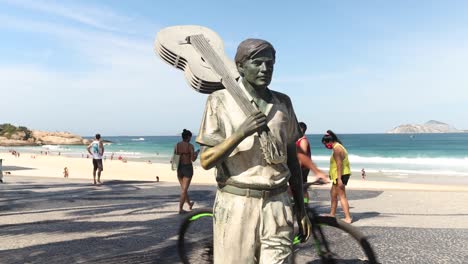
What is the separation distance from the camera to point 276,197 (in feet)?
6.35

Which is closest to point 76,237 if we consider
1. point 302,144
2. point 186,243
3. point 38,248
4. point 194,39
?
point 38,248

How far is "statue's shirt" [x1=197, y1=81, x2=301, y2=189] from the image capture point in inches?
74.2

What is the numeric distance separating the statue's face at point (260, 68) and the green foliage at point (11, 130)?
10795 centimetres

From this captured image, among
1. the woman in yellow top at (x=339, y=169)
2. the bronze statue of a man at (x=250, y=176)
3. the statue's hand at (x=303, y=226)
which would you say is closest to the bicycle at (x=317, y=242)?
the statue's hand at (x=303, y=226)

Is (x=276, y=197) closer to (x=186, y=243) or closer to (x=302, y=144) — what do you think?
(x=186, y=243)

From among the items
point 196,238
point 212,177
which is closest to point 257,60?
point 196,238

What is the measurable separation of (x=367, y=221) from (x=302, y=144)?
242cm

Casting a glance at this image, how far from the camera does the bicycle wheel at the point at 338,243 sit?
3.47 metres

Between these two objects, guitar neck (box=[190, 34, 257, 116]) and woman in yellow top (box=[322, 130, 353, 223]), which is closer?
guitar neck (box=[190, 34, 257, 116])

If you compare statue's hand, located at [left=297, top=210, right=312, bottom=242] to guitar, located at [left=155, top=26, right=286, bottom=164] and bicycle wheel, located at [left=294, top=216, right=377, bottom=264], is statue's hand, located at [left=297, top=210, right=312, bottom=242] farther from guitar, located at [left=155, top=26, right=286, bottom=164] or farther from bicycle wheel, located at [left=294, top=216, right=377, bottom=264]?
bicycle wheel, located at [left=294, top=216, right=377, bottom=264]

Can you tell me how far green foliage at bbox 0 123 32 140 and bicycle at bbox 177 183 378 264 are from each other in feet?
346

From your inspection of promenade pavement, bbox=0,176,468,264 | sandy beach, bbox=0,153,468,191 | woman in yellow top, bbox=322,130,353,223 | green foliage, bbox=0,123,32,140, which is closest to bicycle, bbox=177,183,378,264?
promenade pavement, bbox=0,176,468,264

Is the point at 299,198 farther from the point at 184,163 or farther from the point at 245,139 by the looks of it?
the point at 184,163

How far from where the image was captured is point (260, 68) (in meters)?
1.91
